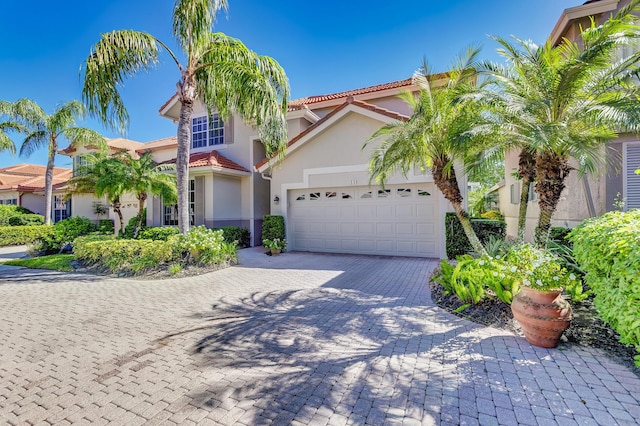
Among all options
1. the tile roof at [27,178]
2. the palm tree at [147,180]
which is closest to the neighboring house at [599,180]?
the palm tree at [147,180]

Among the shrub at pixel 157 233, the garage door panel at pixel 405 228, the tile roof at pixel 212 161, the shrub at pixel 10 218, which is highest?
the tile roof at pixel 212 161

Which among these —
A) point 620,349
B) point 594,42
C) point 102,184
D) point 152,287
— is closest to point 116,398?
point 152,287

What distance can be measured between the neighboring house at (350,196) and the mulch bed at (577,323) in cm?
566

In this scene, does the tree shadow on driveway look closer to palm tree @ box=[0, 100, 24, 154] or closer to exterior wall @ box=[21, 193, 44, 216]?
palm tree @ box=[0, 100, 24, 154]

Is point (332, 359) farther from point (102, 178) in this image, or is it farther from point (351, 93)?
point (351, 93)

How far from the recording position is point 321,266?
1081cm

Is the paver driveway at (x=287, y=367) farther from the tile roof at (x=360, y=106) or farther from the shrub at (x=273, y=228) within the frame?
the tile roof at (x=360, y=106)

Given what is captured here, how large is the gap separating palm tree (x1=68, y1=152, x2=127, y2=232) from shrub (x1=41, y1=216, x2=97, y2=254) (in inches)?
99.9

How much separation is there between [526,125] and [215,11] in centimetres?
993

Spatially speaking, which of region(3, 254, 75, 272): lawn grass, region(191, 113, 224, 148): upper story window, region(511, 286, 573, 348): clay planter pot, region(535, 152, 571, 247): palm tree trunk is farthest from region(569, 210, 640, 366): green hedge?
region(191, 113, 224, 148): upper story window

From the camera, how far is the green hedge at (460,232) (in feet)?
34.3

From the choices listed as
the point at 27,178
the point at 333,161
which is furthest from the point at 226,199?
the point at 27,178

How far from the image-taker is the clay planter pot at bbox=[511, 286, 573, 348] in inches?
165

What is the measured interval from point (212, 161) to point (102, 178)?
15.6 ft
